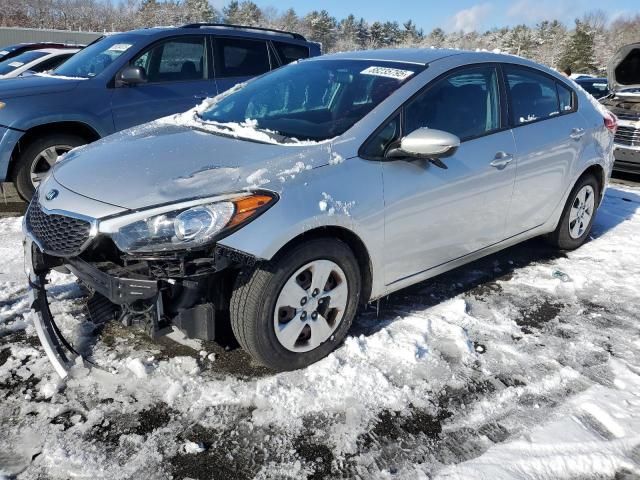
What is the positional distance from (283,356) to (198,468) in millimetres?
746

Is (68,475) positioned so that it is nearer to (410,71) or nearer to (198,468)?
(198,468)

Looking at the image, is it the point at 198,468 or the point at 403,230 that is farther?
the point at 403,230

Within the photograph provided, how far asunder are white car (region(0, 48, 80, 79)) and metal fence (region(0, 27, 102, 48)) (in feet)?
78.6

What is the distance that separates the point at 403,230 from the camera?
3.21 meters

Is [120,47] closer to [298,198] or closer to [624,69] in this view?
[298,198]

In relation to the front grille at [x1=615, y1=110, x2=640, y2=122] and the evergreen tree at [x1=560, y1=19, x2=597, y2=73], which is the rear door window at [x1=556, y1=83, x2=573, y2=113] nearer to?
the front grille at [x1=615, y1=110, x2=640, y2=122]

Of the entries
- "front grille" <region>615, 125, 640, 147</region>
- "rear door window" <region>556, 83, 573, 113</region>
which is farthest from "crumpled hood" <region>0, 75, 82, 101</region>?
"front grille" <region>615, 125, 640, 147</region>

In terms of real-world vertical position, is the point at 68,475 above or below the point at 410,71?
below

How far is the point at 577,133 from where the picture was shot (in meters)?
4.54

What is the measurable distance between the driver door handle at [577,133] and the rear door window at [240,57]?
13.0 ft

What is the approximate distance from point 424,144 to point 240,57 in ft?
14.7

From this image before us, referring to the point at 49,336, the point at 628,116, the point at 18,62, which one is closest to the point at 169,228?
the point at 49,336

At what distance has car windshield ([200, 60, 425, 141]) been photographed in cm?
323

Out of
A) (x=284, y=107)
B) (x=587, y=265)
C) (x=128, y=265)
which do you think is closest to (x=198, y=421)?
(x=128, y=265)
